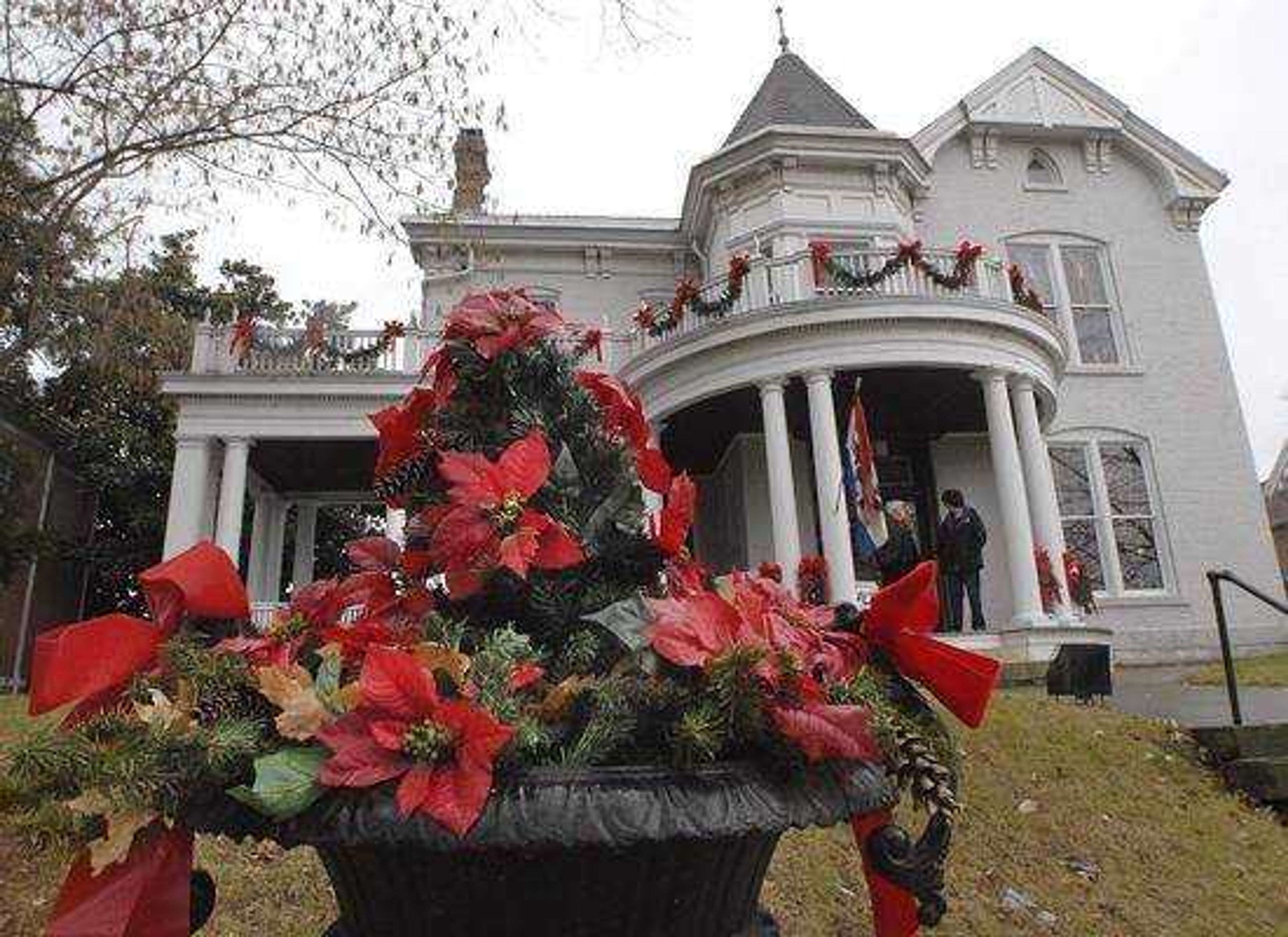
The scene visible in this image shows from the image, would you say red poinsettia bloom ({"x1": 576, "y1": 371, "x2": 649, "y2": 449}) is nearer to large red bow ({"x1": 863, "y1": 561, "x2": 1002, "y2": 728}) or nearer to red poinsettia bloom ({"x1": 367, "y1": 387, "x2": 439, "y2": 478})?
red poinsettia bloom ({"x1": 367, "y1": 387, "x2": 439, "y2": 478})

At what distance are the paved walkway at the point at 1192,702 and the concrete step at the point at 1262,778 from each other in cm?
55

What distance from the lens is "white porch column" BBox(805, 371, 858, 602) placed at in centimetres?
1178

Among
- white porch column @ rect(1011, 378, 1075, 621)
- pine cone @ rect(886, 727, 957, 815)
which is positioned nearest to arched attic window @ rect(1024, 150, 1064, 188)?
white porch column @ rect(1011, 378, 1075, 621)

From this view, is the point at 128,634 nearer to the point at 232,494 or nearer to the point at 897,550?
the point at 897,550

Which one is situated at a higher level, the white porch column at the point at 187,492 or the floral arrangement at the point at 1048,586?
the white porch column at the point at 187,492

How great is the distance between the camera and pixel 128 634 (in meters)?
1.31

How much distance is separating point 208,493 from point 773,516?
863 cm

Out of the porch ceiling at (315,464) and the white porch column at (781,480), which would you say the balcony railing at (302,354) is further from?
the white porch column at (781,480)

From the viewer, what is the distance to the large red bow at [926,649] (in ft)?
4.64

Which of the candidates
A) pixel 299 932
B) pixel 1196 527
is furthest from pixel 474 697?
pixel 1196 527

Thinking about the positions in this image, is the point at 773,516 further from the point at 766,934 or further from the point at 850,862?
the point at 766,934

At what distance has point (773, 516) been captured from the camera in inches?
502

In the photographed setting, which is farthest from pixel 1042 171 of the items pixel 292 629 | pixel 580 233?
pixel 292 629

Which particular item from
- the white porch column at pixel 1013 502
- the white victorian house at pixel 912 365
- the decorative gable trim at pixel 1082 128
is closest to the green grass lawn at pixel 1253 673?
the white victorian house at pixel 912 365
